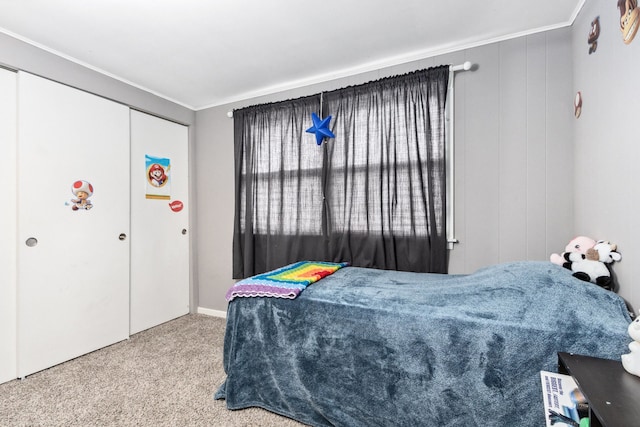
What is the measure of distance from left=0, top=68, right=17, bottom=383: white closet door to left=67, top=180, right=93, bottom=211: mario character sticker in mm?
352

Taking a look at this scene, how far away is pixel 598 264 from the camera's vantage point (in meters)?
1.38

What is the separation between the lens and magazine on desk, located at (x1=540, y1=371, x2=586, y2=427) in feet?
2.95

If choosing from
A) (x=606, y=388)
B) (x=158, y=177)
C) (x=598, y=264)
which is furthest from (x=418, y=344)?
(x=158, y=177)

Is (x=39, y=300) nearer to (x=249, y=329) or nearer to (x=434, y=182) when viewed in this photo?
(x=249, y=329)

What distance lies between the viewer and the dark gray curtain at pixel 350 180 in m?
2.26

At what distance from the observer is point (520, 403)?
1164mm

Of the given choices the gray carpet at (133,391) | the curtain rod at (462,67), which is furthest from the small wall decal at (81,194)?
the curtain rod at (462,67)

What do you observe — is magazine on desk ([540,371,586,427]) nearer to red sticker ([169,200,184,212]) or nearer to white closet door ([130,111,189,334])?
white closet door ([130,111,189,334])

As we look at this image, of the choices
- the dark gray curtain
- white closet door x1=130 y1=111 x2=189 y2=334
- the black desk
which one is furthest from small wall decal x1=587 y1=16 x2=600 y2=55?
white closet door x1=130 y1=111 x2=189 y2=334

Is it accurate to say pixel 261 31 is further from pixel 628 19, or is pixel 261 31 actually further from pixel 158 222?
pixel 158 222

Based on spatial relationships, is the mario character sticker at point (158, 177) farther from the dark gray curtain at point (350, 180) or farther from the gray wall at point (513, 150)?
the gray wall at point (513, 150)

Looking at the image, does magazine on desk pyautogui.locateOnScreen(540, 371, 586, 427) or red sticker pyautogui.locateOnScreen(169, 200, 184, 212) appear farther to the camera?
red sticker pyautogui.locateOnScreen(169, 200, 184, 212)

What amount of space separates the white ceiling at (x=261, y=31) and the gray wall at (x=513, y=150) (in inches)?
6.9

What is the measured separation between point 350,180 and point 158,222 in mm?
2053
